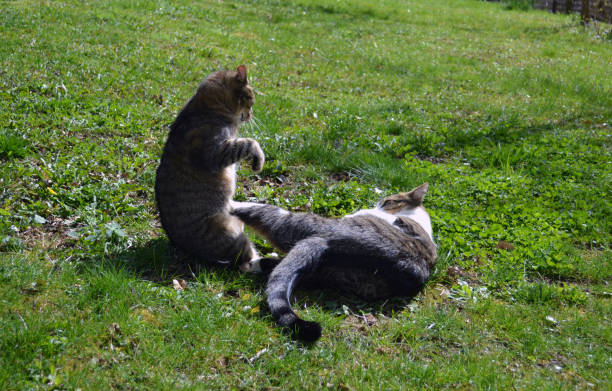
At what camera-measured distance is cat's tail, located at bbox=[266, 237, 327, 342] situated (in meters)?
3.07

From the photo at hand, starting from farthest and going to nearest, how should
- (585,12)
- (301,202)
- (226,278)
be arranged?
1. (585,12)
2. (301,202)
3. (226,278)

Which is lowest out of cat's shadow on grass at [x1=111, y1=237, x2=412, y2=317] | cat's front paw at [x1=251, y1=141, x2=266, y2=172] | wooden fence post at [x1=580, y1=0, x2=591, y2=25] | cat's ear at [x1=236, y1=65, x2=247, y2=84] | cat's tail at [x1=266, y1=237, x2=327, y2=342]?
cat's shadow on grass at [x1=111, y1=237, x2=412, y2=317]

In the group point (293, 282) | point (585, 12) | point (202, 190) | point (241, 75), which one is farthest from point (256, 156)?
point (585, 12)

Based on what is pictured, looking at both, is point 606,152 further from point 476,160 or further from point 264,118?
point 264,118

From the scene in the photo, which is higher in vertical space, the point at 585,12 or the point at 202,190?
the point at 585,12

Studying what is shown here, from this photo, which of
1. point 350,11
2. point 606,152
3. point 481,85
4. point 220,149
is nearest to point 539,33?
point 350,11

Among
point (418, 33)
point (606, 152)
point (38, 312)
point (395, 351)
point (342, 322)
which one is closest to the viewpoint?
point (38, 312)

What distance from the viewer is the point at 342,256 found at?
360 cm

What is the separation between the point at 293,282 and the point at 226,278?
0.60m

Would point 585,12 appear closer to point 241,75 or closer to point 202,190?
point 241,75

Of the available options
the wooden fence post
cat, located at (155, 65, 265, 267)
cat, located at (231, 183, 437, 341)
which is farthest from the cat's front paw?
the wooden fence post

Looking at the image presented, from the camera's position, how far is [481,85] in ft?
29.6

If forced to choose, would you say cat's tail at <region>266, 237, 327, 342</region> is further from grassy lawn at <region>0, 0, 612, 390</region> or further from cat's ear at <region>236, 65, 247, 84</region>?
cat's ear at <region>236, 65, 247, 84</region>

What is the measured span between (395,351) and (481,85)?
7.01 metres
